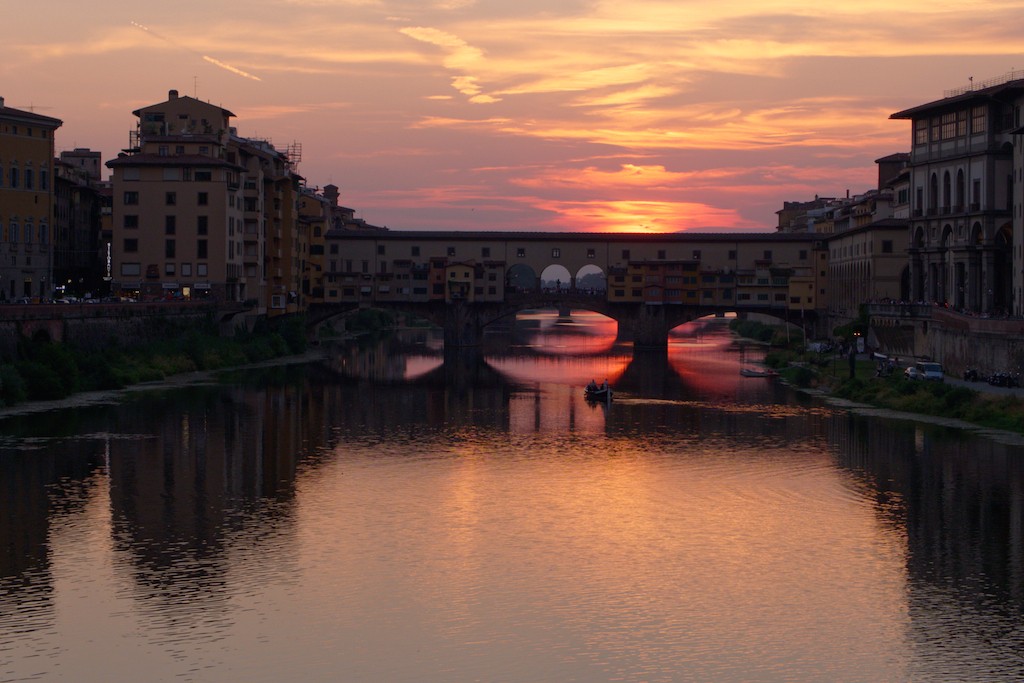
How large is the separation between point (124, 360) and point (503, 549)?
53.6m

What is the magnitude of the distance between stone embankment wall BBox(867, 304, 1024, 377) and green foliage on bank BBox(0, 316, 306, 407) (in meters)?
49.9

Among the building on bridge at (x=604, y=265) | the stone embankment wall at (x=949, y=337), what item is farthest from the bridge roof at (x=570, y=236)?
A: the stone embankment wall at (x=949, y=337)

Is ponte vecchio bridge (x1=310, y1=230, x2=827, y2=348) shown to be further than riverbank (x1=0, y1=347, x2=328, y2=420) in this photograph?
Yes

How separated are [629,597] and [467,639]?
5.32 m

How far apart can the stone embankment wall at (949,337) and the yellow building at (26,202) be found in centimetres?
6475

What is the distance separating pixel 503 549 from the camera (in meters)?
41.7

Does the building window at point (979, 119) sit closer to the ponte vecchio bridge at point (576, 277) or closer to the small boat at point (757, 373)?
the small boat at point (757, 373)

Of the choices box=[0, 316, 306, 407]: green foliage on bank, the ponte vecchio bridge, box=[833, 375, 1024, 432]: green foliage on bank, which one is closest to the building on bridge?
the ponte vecchio bridge

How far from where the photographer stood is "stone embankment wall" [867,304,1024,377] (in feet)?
248

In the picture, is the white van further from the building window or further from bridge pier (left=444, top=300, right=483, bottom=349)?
bridge pier (left=444, top=300, right=483, bottom=349)

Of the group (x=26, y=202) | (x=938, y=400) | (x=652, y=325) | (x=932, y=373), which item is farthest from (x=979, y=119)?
(x=26, y=202)

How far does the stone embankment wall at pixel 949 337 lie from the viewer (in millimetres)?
75625

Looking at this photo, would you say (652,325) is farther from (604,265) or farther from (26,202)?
(26,202)

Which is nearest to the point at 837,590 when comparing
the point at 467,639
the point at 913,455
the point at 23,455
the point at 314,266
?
the point at 467,639
